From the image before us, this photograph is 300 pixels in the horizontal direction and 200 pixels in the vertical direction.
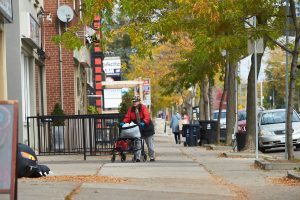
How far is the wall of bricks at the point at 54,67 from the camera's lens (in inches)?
1039

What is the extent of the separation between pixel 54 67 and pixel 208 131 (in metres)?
8.55

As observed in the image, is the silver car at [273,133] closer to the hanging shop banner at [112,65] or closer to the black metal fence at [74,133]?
the black metal fence at [74,133]

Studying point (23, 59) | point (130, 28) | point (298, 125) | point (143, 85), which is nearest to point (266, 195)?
point (130, 28)

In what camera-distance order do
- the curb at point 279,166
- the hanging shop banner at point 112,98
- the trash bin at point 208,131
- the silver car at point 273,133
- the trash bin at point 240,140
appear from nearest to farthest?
the curb at point 279,166 → the trash bin at point 240,140 → the silver car at point 273,133 → the trash bin at point 208,131 → the hanging shop banner at point 112,98

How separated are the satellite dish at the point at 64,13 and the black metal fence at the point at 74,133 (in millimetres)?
6040

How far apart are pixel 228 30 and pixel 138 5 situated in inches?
108

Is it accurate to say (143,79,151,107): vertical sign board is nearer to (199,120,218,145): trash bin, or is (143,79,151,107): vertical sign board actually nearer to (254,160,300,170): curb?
(199,120,218,145): trash bin

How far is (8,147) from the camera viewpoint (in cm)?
707

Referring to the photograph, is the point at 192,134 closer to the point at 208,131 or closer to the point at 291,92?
the point at 208,131

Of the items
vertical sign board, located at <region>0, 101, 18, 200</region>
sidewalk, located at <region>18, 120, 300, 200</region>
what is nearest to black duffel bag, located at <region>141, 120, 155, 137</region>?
sidewalk, located at <region>18, 120, 300, 200</region>

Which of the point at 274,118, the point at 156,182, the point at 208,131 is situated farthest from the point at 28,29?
the point at 208,131

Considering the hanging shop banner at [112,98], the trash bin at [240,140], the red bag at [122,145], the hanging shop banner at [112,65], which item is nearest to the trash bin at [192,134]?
the trash bin at [240,140]

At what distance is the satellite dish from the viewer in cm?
2569

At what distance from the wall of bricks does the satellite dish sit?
25.3 inches
